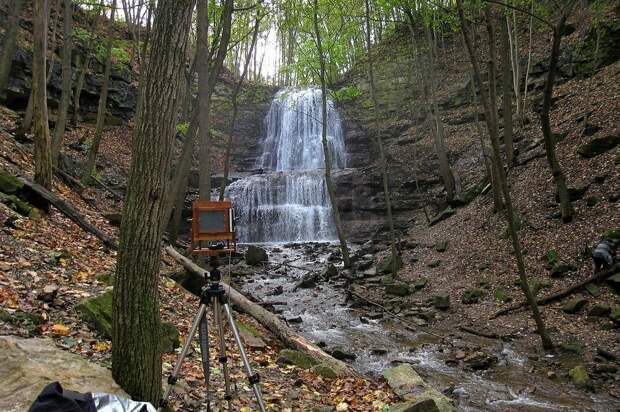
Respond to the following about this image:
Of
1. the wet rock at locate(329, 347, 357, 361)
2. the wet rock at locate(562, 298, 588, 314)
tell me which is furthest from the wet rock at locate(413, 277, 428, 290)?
the wet rock at locate(329, 347, 357, 361)

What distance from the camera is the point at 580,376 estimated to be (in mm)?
5824

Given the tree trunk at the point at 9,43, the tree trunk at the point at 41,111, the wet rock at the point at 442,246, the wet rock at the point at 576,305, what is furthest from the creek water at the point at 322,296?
the tree trunk at the point at 9,43

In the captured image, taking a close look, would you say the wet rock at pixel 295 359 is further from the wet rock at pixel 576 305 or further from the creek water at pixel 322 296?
the wet rock at pixel 576 305

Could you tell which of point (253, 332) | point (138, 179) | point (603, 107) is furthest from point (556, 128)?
point (138, 179)

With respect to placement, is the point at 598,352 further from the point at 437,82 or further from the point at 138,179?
the point at 437,82

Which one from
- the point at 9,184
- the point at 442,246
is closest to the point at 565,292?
the point at 442,246

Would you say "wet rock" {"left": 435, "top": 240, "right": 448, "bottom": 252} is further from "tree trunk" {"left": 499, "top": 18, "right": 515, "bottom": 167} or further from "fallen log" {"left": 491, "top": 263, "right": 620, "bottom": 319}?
"fallen log" {"left": 491, "top": 263, "right": 620, "bottom": 319}

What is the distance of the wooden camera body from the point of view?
325 cm

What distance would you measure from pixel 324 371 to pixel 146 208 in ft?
11.0

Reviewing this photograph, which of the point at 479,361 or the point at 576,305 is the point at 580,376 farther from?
the point at 576,305

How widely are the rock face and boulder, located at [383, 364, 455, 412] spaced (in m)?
3.03

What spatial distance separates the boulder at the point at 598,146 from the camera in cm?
1083

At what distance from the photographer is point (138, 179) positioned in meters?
2.86

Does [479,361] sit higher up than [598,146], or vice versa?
[598,146]
